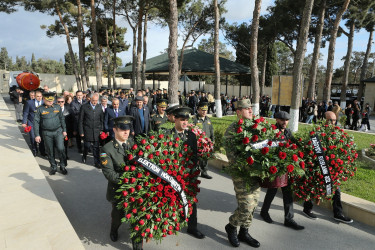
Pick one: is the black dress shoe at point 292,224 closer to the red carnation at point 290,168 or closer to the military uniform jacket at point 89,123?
the red carnation at point 290,168

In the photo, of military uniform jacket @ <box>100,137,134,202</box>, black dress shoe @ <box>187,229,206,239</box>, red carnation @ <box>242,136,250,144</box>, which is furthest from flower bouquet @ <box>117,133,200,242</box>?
red carnation @ <box>242,136,250,144</box>

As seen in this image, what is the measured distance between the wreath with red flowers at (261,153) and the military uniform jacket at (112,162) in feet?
4.77

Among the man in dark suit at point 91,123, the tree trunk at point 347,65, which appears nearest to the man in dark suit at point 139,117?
the man in dark suit at point 91,123

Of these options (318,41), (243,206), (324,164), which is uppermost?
(318,41)

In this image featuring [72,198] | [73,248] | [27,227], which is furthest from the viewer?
[72,198]

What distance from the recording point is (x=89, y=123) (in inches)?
279

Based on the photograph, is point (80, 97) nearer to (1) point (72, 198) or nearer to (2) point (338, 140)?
(1) point (72, 198)

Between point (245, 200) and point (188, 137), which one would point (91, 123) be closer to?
point (188, 137)

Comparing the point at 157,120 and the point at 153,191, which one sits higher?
the point at 157,120

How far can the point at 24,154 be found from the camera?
6.80m

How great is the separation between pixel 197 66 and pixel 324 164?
23263 millimetres

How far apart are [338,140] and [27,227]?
466 centimetres

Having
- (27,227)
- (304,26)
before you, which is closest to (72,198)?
(27,227)

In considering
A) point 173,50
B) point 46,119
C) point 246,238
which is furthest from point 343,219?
point 173,50
